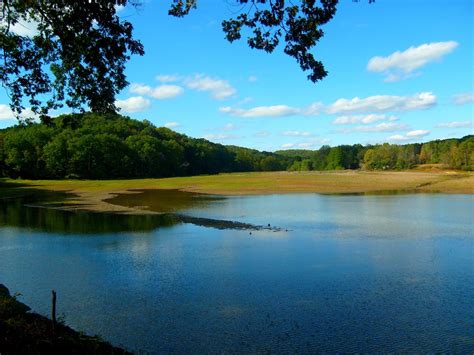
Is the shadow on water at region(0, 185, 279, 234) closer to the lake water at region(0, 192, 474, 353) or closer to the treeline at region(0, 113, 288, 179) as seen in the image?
the lake water at region(0, 192, 474, 353)

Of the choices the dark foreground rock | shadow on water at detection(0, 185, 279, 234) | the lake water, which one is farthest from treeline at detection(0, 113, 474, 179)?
the dark foreground rock

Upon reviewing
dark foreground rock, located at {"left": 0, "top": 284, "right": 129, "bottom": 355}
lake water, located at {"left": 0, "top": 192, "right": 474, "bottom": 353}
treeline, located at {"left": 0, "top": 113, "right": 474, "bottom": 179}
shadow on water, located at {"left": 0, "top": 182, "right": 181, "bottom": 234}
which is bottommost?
shadow on water, located at {"left": 0, "top": 182, "right": 181, "bottom": 234}

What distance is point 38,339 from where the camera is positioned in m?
9.00

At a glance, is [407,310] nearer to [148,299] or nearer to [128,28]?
[148,299]

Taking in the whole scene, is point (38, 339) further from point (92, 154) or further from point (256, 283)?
point (92, 154)

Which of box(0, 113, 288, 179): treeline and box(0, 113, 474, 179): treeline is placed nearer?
box(0, 113, 288, 179): treeline

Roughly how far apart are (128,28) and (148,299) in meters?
8.93

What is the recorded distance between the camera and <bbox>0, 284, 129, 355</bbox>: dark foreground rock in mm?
8602

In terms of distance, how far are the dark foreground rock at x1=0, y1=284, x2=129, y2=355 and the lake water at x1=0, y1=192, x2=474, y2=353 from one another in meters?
1.79

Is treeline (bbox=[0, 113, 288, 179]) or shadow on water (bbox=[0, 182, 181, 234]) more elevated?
treeline (bbox=[0, 113, 288, 179])

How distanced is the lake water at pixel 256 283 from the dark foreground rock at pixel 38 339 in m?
1.79

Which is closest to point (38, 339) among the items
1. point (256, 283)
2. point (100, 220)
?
point (256, 283)

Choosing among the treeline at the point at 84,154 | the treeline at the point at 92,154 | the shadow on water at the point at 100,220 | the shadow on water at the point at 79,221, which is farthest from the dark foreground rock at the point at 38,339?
the treeline at the point at 84,154

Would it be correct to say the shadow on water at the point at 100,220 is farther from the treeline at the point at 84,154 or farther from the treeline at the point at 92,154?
the treeline at the point at 84,154
